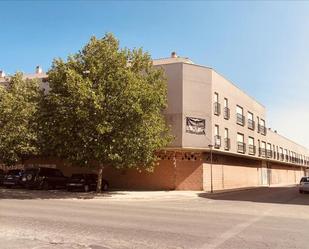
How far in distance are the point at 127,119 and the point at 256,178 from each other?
30638 millimetres

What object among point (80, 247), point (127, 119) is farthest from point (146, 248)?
point (127, 119)

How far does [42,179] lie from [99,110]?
9.31 meters

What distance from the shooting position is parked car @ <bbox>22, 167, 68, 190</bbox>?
3284cm

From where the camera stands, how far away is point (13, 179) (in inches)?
1345

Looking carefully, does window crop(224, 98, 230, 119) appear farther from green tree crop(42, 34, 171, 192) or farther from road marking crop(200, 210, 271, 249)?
road marking crop(200, 210, 271, 249)

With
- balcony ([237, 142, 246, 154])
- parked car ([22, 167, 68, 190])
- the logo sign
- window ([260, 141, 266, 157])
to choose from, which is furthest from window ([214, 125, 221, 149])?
window ([260, 141, 266, 157])

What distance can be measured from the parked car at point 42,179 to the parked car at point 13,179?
623mm

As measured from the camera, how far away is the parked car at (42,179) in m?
32.8

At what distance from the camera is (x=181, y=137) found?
3491 cm

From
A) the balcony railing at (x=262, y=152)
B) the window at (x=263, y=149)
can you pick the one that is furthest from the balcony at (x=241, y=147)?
the window at (x=263, y=149)

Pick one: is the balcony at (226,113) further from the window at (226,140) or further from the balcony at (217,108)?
the balcony at (217,108)

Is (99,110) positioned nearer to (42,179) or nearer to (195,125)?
(42,179)

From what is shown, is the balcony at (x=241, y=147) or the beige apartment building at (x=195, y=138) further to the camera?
the balcony at (x=241, y=147)

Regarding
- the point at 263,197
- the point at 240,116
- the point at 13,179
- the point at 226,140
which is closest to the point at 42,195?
the point at 13,179
